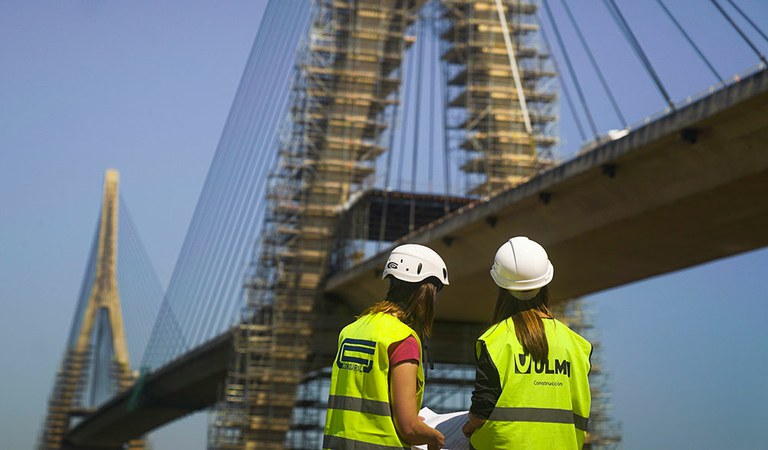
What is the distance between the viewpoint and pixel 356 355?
15.8 feet

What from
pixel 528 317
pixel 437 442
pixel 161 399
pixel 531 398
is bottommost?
pixel 437 442

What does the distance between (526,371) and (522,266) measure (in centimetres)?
40

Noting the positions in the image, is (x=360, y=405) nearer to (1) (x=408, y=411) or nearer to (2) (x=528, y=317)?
(1) (x=408, y=411)

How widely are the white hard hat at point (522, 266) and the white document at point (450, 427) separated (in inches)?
23.9

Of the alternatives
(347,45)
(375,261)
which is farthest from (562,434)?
(347,45)

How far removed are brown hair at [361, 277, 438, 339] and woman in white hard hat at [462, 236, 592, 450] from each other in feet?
0.91

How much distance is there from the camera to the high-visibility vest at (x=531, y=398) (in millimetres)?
4504

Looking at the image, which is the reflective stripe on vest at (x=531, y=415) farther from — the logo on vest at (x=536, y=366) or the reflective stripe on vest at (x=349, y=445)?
the reflective stripe on vest at (x=349, y=445)

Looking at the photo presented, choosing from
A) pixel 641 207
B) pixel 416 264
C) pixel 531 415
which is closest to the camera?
pixel 531 415

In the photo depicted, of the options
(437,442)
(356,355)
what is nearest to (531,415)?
(437,442)

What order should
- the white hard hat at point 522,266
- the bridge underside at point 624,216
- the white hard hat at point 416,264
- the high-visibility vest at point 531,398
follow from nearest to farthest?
1. the high-visibility vest at point 531,398
2. the white hard hat at point 522,266
3. the white hard hat at point 416,264
4. the bridge underside at point 624,216

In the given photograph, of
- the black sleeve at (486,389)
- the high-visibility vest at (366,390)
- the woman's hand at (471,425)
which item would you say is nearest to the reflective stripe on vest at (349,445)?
the high-visibility vest at (366,390)

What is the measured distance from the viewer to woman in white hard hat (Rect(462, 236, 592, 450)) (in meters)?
4.53

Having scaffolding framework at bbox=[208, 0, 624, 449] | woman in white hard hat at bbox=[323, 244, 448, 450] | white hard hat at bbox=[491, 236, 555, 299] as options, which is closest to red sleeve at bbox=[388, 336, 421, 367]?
woman in white hard hat at bbox=[323, 244, 448, 450]
